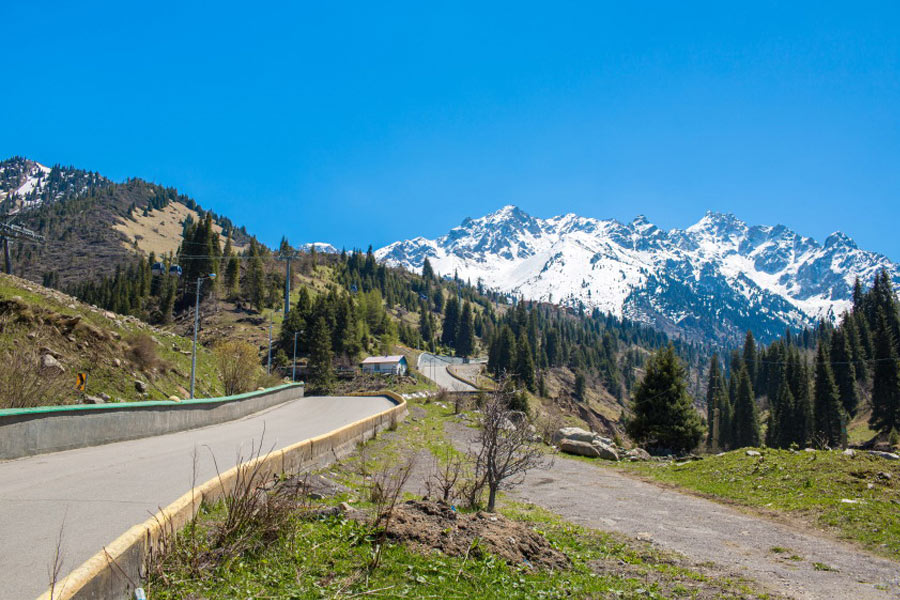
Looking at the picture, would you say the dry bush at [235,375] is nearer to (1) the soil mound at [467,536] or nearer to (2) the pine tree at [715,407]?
(1) the soil mound at [467,536]

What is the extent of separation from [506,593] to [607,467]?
17.5 m

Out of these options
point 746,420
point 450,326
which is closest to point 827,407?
point 746,420

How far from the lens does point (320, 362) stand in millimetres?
73750

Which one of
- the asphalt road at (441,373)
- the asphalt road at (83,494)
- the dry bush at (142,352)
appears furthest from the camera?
the asphalt road at (441,373)

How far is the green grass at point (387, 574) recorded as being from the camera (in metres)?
5.37

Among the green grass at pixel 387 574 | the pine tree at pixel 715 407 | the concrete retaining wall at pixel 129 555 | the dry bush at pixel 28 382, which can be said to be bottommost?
the pine tree at pixel 715 407

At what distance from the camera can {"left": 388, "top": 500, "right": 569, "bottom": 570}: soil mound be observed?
22.6ft

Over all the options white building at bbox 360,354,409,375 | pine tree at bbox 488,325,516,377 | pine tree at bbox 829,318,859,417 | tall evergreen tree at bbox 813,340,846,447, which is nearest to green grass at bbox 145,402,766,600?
tall evergreen tree at bbox 813,340,846,447

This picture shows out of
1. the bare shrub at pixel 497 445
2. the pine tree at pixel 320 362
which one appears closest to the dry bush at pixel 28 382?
the bare shrub at pixel 497 445

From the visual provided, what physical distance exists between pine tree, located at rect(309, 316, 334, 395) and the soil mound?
65925 millimetres

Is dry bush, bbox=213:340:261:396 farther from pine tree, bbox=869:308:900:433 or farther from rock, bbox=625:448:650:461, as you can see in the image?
pine tree, bbox=869:308:900:433

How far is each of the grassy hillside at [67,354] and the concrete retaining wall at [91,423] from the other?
6.22 feet

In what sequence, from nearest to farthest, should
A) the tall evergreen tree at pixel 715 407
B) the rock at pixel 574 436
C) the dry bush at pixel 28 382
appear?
1. the dry bush at pixel 28 382
2. the rock at pixel 574 436
3. the tall evergreen tree at pixel 715 407

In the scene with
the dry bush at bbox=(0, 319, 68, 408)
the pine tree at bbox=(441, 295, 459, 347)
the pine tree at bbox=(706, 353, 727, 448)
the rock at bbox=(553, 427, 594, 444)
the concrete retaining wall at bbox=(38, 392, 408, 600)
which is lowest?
the pine tree at bbox=(706, 353, 727, 448)
